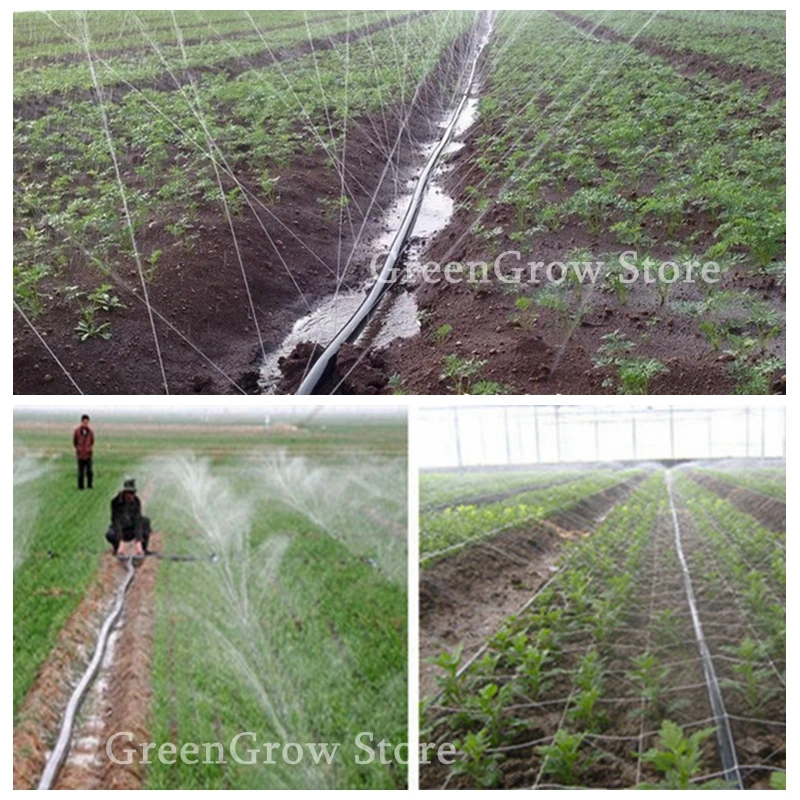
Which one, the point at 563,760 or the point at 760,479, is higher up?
the point at 760,479

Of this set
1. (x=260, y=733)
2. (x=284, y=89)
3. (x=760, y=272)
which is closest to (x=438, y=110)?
(x=284, y=89)

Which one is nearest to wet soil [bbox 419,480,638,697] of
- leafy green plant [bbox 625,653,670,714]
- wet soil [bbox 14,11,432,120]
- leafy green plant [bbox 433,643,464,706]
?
leafy green plant [bbox 433,643,464,706]

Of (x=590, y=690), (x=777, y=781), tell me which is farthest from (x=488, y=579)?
(x=777, y=781)

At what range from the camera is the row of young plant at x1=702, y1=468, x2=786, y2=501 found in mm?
3703

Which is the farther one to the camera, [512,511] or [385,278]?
[512,511]

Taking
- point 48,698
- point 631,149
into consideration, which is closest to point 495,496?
point 631,149

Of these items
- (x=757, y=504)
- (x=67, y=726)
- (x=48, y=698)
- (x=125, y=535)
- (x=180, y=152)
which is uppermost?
(x=180, y=152)

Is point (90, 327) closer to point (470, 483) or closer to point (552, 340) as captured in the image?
point (470, 483)

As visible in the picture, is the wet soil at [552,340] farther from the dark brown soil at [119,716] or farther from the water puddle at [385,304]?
the dark brown soil at [119,716]

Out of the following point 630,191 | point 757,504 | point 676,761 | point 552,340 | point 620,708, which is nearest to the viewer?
point 676,761

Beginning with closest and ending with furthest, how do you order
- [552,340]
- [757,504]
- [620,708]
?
1. [620,708]
2. [552,340]
3. [757,504]

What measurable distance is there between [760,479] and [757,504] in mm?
115

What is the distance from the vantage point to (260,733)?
3477 millimetres

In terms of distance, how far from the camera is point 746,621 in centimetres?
363
